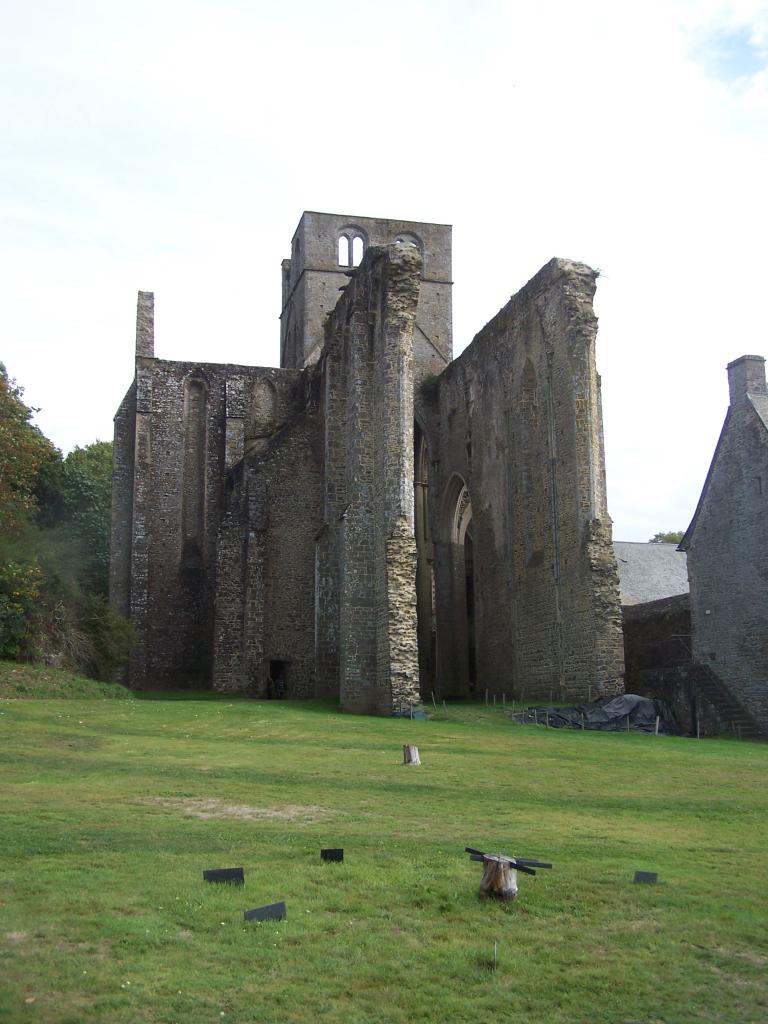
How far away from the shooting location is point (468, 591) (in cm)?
3278

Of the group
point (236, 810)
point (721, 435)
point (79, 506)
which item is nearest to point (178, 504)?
point (79, 506)

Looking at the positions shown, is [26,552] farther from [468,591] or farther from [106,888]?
[106,888]

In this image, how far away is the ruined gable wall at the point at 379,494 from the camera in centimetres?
2197

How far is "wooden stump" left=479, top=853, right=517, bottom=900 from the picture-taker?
737 cm

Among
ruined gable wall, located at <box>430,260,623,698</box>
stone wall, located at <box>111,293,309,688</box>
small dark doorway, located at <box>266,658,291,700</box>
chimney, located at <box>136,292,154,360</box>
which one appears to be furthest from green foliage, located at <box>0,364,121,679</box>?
ruined gable wall, located at <box>430,260,623,698</box>

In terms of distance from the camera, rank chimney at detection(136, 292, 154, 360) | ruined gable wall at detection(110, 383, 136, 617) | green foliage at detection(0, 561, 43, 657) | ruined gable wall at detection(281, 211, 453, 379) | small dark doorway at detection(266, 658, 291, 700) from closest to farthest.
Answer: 1. green foliage at detection(0, 561, 43, 657)
2. small dark doorway at detection(266, 658, 291, 700)
3. ruined gable wall at detection(110, 383, 136, 617)
4. chimney at detection(136, 292, 154, 360)
5. ruined gable wall at detection(281, 211, 453, 379)

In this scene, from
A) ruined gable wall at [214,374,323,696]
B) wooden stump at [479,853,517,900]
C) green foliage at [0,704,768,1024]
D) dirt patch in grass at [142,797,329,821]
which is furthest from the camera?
ruined gable wall at [214,374,323,696]

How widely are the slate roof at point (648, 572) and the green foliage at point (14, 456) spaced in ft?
60.1

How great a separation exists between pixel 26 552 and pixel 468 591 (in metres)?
13.8

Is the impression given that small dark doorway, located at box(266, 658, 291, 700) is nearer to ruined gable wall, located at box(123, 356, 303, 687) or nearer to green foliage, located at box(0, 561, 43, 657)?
ruined gable wall, located at box(123, 356, 303, 687)

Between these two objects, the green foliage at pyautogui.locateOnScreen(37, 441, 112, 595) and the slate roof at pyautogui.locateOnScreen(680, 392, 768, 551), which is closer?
the slate roof at pyautogui.locateOnScreen(680, 392, 768, 551)

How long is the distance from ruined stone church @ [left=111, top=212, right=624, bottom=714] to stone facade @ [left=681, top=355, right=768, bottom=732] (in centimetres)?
356

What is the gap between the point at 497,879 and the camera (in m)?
7.42

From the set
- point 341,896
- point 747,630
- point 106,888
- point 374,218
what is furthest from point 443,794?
point 374,218
